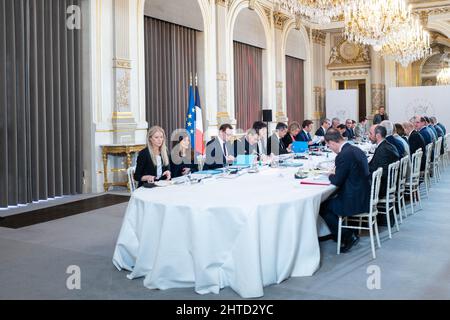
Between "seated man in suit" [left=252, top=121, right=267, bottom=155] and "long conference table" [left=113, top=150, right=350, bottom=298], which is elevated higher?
"seated man in suit" [left=252, top=121, right=267, bottom=155]

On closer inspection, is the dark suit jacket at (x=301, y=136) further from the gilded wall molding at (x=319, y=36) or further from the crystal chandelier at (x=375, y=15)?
the gilded wall molding at (x=319, y=36)

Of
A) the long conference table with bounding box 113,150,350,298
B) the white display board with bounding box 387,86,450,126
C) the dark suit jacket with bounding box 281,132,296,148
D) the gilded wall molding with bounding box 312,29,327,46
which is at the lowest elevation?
the long conference table with bounding box 113,150,350,298

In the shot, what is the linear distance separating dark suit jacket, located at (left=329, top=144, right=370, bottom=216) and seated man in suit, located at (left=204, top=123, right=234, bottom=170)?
6.79 ft

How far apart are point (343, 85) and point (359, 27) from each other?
34.5 ft

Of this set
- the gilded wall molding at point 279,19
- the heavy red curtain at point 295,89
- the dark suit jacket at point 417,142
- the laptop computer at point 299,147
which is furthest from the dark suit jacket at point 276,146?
the heavy red curtain at point 295,89

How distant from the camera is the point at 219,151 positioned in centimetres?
659

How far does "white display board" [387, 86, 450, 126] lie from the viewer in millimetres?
15688

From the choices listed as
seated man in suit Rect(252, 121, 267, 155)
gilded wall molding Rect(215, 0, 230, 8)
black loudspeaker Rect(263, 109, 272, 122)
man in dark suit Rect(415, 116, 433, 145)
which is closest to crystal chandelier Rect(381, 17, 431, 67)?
man in dark suit Rect(415, 116, 433, 145)

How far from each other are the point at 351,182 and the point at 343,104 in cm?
1295

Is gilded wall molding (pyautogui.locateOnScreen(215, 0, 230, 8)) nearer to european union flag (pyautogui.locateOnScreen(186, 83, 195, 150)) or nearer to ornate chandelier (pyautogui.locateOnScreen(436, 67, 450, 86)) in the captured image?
european union flag (pyautogui.locateOnScreen(186, 83, 195, 150))

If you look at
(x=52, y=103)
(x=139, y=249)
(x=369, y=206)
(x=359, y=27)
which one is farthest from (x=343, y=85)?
(x=139, y=249)

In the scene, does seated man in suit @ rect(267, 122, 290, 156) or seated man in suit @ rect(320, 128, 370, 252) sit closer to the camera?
seated man in suit @ rect(320, 128, 370, 252)

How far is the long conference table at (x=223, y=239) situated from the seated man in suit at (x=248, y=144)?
9.83 feet

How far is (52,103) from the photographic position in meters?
7.89
